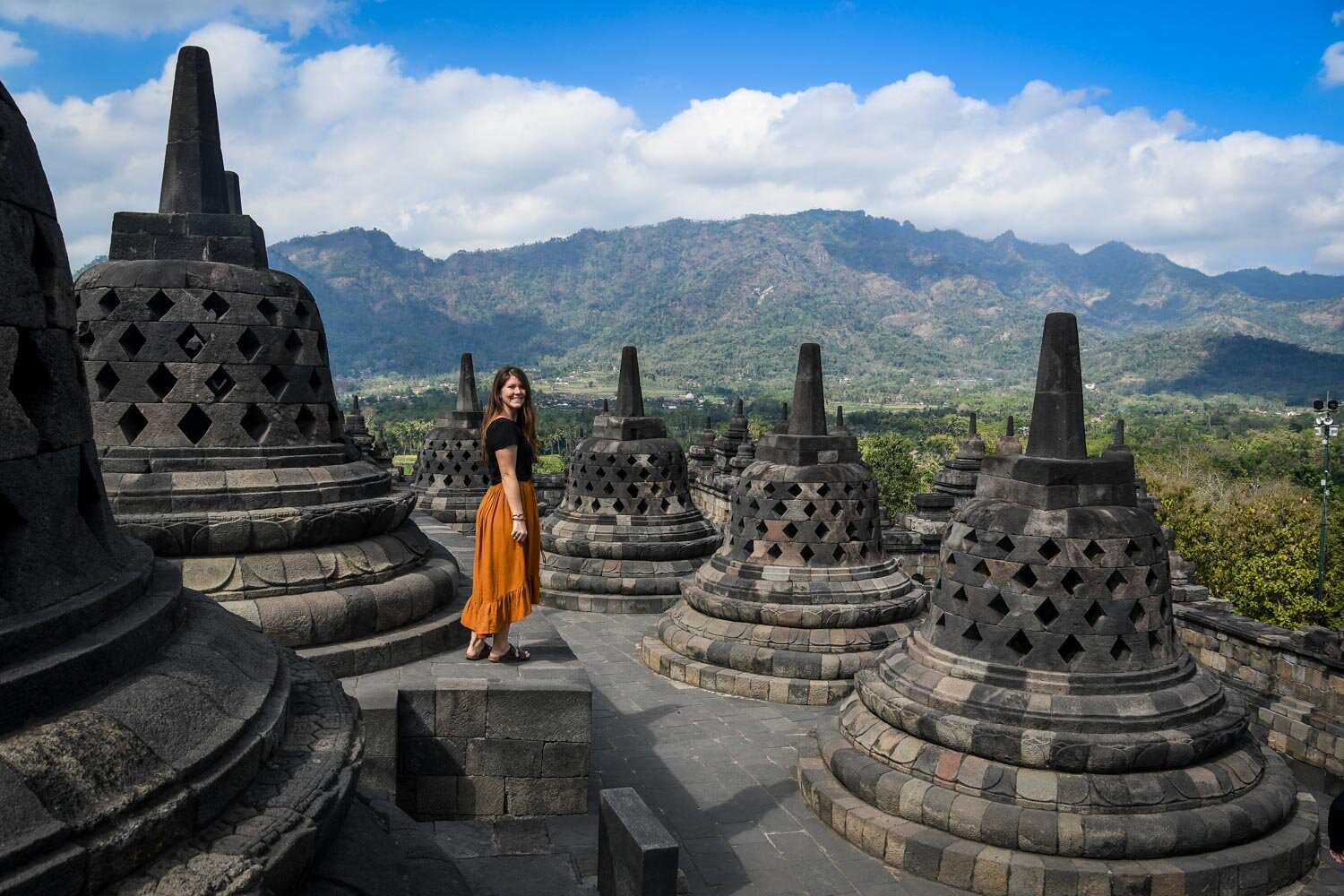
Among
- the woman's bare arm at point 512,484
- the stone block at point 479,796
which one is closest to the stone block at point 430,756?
the stone block at point 479,796

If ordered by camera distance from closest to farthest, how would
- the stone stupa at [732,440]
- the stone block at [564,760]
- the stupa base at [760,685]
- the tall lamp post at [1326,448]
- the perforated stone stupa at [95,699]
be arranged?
the perforated stone stupa at [95,699] → the stone block at [564,760] → the stupa base at [760,685] → the stone stupa at [732,440] → the tall lamp post at [1326,448]

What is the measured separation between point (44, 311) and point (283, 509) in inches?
133

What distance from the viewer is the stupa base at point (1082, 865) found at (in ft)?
16.7

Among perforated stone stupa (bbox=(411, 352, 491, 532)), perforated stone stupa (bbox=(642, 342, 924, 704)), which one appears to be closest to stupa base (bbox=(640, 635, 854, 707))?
perforated stone stupa (bbox=(642, 342, 924, 704))

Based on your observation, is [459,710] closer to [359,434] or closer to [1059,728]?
[1059,728]

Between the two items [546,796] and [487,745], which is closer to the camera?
[487,745]

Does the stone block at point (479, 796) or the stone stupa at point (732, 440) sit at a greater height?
the stone stupa at point (732, 440)

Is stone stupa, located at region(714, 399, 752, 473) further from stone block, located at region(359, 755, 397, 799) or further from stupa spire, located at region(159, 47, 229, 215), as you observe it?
stone block, located at region(359, 755, 397, 799)

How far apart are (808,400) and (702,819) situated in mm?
4776

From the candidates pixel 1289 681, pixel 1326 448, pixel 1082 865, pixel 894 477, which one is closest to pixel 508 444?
pixel 1082 865

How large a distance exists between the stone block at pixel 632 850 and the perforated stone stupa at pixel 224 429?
234 centimetres

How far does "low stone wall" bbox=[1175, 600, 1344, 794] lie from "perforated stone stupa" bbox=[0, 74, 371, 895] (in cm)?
779

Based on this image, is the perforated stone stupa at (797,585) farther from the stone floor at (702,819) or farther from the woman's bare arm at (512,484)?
the woman's bare arm at (512,484)

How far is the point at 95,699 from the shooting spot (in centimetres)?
249
